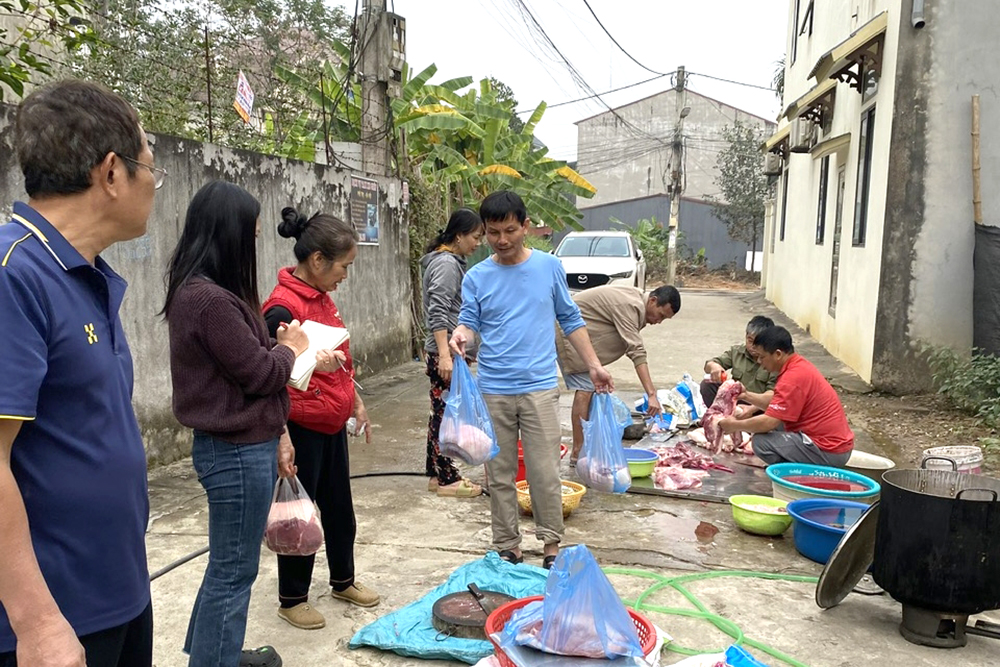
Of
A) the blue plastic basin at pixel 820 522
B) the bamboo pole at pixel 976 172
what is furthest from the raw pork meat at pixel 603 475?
the bamboo pole at pixel 976 172

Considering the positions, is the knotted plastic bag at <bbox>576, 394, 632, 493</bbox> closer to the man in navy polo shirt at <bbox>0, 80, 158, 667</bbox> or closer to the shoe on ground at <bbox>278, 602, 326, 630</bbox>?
the shoe on ground at <bbox>278, 602, 326, 630</bbox>

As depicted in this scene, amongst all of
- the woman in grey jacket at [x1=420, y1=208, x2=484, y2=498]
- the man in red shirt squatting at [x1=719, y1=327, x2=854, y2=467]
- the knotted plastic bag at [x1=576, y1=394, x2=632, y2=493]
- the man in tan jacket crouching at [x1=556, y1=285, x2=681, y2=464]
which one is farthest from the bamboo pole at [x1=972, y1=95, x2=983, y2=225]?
the knotted plastic bag at [x1=576, y1=394, x2=632, y2=493]

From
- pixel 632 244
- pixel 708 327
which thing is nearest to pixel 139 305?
pixel 708 327

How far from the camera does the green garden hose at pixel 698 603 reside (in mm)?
3219

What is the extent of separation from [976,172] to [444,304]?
576 cm

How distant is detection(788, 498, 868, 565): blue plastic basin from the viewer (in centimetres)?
410

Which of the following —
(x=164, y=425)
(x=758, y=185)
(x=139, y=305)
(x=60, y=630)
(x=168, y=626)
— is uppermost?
(x=758, y=185)

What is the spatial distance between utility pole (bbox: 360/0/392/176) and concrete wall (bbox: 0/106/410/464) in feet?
1.23

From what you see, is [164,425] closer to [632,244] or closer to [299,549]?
→ [299,549]

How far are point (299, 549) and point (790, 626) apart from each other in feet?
7.27

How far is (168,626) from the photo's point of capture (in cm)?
334

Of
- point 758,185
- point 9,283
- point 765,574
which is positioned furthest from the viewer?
point 758,185

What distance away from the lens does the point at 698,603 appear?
3.60 meters

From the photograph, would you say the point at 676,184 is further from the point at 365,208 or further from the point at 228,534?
the point at 228,534
